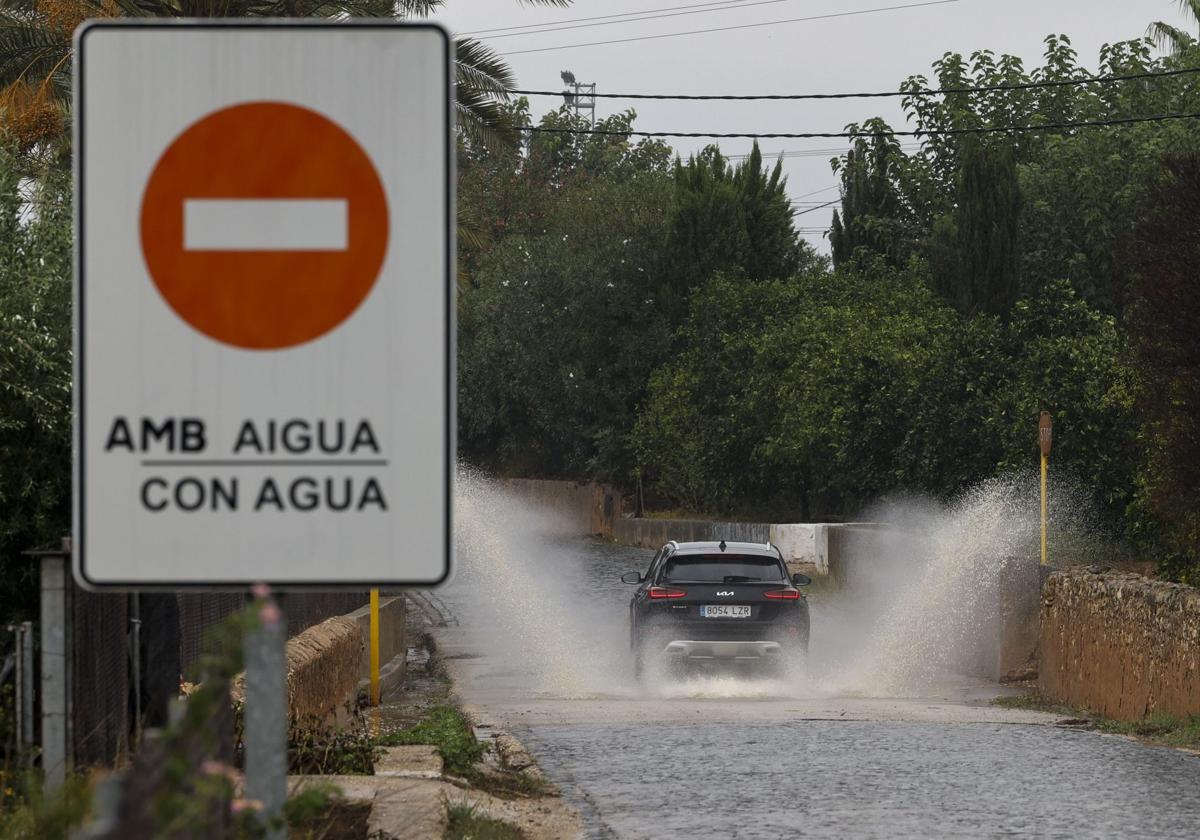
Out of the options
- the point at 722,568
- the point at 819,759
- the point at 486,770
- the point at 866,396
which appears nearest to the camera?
the point at 486,770

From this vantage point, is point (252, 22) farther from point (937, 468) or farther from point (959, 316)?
point (959, 316)

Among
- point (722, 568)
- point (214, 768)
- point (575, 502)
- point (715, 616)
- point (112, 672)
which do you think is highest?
point (214, 768)

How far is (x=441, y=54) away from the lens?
327 cm

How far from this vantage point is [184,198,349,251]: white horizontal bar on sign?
3.20 meters

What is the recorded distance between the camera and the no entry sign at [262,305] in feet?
10.5

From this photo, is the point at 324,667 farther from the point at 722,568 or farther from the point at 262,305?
the point at 262,305

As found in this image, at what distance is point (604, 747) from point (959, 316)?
33282 mm

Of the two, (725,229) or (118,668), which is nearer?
(118,668)

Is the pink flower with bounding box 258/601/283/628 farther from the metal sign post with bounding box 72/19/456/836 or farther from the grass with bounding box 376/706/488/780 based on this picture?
the grass with bounding box 376/706/488/780

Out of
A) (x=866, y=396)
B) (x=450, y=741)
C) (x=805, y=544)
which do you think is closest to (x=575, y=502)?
(x=866, y=396)

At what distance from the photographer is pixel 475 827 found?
10477 millimetres

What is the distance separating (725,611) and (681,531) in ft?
99.9

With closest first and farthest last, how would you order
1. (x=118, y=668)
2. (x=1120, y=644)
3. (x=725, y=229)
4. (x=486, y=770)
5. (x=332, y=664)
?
(x=118, y=668) < (x=486, y=770) < (x=332, y=664) < (x=1120, y=644) < (x=725, y=229)

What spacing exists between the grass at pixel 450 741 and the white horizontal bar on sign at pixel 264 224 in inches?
392
